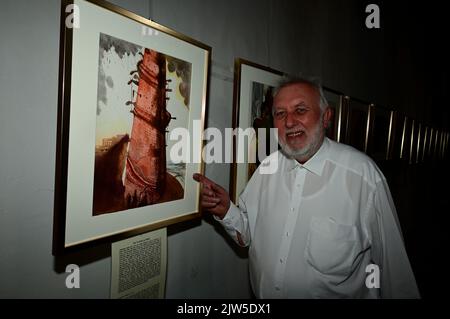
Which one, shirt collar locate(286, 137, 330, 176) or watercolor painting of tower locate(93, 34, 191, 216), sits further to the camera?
shirt collar locate(286, 137, 330, 176)

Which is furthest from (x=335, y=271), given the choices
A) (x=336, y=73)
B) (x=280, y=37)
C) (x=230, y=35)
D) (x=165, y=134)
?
(x=336, y=73)

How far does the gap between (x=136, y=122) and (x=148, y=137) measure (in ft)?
0.26

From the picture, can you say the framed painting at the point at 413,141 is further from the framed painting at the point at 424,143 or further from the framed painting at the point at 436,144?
the framed painting at the point at 436,144

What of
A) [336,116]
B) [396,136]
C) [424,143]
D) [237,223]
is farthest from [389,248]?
[424,143]

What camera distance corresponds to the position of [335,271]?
1434mm

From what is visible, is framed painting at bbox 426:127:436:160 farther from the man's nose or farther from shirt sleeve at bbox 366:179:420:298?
the man's nose

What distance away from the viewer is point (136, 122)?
3.56 ft

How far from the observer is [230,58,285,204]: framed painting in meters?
1.61

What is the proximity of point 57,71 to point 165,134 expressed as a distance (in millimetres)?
424

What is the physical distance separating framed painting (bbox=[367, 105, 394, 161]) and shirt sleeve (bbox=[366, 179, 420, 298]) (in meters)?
1.81

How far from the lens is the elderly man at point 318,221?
56.8 inches

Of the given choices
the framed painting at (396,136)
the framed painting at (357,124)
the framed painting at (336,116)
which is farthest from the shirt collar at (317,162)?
the framed painting at (396,136)

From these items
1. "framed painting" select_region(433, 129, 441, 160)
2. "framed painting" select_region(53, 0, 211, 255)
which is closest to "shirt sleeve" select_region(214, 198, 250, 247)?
"framed painting" select_region(53, 0, 211, 255)
